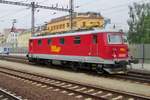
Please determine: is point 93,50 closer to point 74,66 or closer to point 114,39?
point 114,39

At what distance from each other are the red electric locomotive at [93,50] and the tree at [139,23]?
5226 cm

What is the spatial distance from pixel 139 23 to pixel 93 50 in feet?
212

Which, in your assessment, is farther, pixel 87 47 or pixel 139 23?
pixel 139 23

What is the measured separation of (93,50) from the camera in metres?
25.1

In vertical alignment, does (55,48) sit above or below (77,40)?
below

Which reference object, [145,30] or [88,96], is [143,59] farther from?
[145,30]

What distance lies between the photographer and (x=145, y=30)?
278 feet

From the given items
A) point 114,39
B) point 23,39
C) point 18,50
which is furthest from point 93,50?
point 23,39

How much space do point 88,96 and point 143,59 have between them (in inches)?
793

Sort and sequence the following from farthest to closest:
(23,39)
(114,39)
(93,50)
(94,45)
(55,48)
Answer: (23,39) → (55,48) → (93,50) → (94,45) → (114,39)

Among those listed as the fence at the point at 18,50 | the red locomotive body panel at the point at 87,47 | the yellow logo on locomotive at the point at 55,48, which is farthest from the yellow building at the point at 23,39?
the red locomotive body panel at the point at 87,47

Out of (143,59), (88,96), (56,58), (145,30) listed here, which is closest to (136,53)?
(143,59)

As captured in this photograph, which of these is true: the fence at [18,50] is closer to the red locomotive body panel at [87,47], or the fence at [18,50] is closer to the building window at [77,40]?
the red locomotive body panel at [87,47]

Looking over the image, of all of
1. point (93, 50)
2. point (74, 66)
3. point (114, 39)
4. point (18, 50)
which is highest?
point (114, 39)
